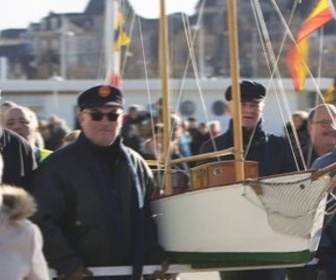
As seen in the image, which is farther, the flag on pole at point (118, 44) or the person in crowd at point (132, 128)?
the person in crowd at point (132, 128)

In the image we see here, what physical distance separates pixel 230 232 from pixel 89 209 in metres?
0.75

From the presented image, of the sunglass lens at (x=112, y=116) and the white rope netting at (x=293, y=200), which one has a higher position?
the sunglass lens at (x=112, y=116)

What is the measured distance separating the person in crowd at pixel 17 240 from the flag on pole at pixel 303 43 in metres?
4.35

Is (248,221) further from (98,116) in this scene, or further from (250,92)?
(250,92)

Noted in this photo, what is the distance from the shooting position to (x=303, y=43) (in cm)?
934

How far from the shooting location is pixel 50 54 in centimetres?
9312

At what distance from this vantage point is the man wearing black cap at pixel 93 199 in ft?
21.0

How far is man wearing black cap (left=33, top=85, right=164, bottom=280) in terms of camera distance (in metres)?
6.40

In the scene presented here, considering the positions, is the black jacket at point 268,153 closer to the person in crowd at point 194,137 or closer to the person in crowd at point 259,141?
the person in crowd at point 259,141

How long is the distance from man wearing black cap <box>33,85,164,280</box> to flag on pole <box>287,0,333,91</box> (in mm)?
2771

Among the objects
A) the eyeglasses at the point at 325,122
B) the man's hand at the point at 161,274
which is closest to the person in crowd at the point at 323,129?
the eyeglasses at the point at 325,122

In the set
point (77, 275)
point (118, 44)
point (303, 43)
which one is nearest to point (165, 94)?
point (77, 275)

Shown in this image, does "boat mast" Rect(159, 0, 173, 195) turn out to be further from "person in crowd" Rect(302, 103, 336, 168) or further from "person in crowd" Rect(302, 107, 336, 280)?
"person in crowd" Rect(302, 103, 336, 168)

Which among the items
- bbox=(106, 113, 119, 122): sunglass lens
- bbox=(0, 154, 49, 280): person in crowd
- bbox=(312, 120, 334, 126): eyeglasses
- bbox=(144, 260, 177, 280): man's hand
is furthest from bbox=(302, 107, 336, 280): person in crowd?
bbox=(0, 154, 49, 280): person in crowd
